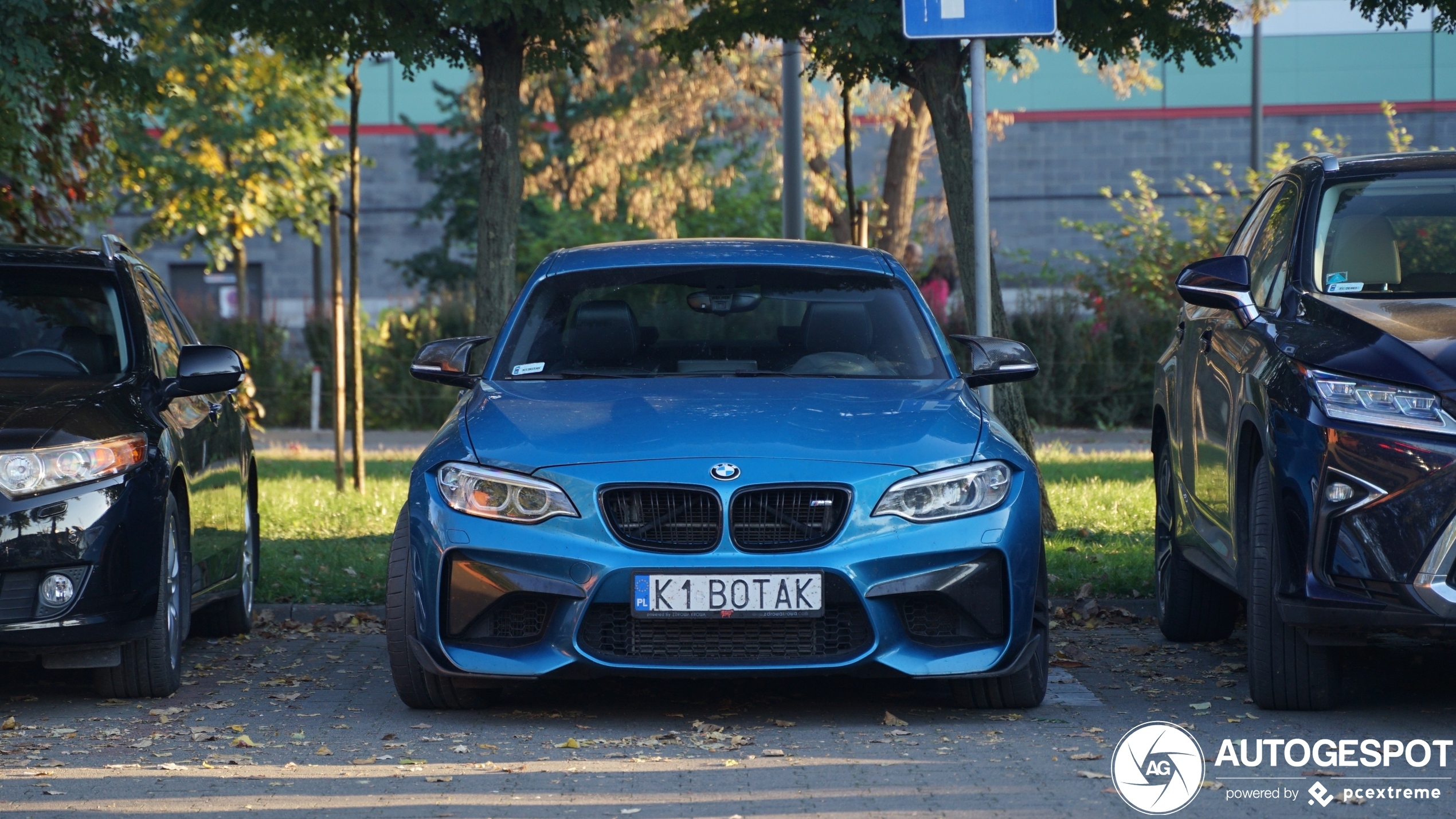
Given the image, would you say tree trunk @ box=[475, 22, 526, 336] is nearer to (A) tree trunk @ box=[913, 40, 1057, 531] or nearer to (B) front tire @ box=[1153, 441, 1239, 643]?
(A) tree trunk @ box=[913, 40, 1057, 531]

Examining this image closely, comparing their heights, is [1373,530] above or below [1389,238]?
below

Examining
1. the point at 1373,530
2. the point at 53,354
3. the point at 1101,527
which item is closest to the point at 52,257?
the point at 53,354

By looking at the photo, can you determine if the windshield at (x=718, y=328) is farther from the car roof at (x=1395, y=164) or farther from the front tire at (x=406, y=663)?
the car roof at (x=1395, y=164)

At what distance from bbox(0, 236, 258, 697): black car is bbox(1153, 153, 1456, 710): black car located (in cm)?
360

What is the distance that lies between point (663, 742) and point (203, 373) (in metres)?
2.56

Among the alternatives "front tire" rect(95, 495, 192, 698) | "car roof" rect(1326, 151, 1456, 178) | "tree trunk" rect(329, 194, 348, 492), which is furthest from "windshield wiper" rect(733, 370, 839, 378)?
"tree trunk" rect(329, 194, 348, 492)

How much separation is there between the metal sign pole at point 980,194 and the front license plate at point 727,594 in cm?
296

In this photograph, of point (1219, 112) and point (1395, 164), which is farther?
point (1219, 112)

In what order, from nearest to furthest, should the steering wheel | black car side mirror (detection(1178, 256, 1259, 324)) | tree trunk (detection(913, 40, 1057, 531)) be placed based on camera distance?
black car side mirror (detection(1178, 256, 1259, 324)) < the steering wheel < tree trunk (detection(913, 40, 1057, 531))

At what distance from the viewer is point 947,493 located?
5570mm

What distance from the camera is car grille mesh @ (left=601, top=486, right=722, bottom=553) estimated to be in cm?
547

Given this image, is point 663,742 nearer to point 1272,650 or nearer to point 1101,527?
point 1272,650

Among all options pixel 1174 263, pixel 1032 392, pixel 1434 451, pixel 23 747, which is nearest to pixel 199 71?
pixel 1032 392

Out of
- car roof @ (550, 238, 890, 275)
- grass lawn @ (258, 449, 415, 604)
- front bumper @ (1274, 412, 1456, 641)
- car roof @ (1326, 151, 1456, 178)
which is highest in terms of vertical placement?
car roof @ (1326, 151, 1456, 178)
